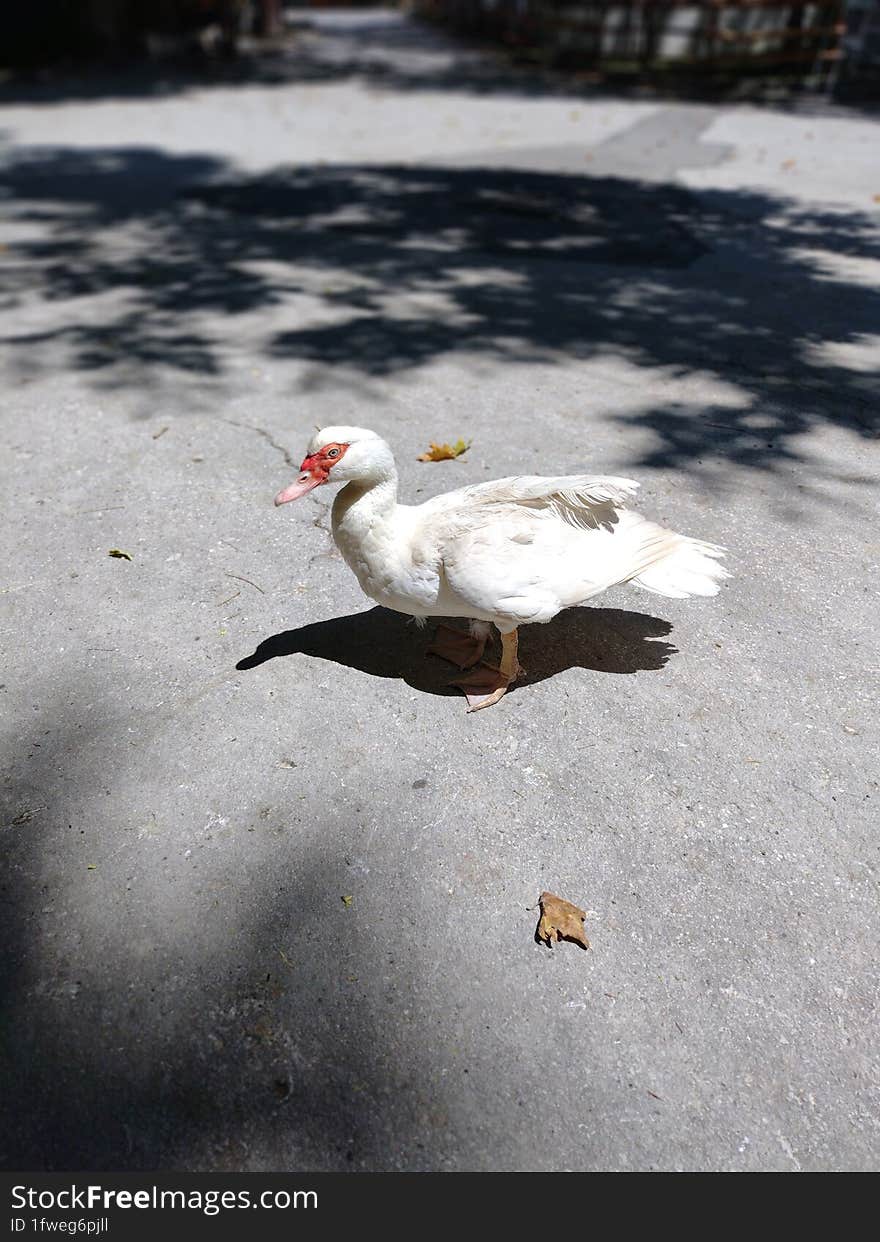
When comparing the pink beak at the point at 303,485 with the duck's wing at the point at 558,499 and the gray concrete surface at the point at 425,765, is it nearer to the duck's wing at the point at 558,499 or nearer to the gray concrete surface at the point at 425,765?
the duck's wing at the point at 558,499

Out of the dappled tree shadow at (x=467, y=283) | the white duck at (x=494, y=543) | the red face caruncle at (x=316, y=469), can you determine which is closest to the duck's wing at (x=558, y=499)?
the white duck at (x=494, y=543)

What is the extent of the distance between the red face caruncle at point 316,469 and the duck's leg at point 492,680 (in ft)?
2.49

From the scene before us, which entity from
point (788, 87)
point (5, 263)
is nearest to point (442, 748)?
point (5, 263)

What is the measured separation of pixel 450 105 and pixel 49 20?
28.3ft

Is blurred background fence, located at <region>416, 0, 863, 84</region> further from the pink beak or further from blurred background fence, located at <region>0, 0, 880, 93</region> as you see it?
the pink beak

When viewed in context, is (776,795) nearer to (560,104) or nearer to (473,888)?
(473,888)

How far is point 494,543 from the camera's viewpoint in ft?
8.66

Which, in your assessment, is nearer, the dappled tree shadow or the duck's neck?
the duck's neck

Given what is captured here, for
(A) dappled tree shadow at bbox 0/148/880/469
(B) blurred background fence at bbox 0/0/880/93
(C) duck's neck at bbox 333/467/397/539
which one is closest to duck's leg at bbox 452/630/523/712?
(C) duck's neck at bbox 333/467/397/539

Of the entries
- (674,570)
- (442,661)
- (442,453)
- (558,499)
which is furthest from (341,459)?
(442,453)

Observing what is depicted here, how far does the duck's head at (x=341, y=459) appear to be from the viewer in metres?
2.57

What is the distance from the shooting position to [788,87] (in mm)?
14867

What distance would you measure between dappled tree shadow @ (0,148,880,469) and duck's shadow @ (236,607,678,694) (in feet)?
4.31

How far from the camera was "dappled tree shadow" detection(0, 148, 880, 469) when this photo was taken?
518 cm
